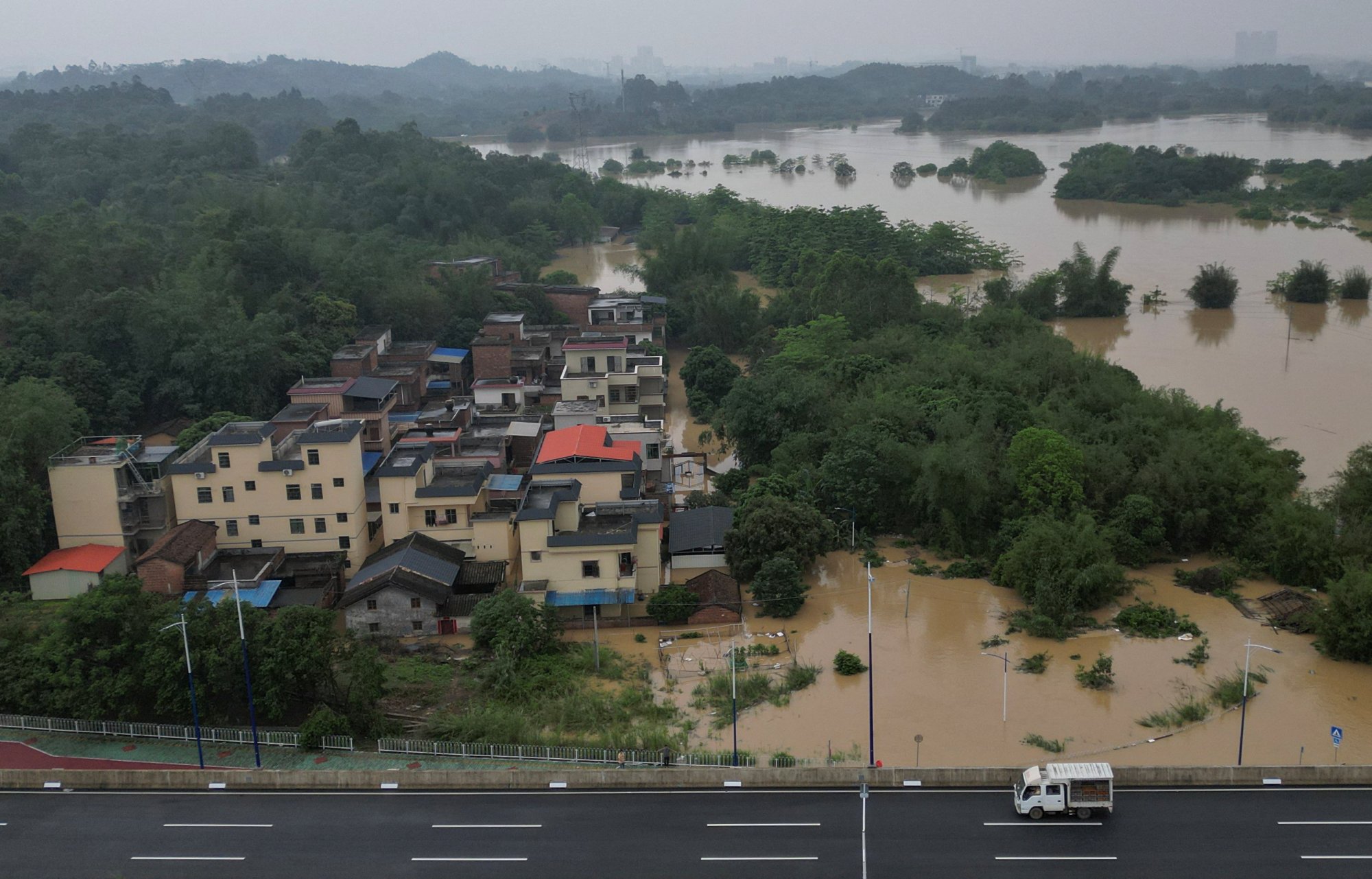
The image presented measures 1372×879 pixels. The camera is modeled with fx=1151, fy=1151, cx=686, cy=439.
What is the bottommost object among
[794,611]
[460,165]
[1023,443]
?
[794,611]

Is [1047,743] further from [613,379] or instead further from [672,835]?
[613,379]

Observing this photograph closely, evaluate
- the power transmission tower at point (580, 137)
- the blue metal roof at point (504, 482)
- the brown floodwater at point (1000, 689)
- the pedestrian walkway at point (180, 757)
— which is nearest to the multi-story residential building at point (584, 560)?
the brown floodwater at point (1000, 689)

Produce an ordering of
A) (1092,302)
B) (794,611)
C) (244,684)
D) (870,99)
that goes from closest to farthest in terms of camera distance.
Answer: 1. (244,684)
2. (794,611)
3. (1092,302)
4. (870,99)

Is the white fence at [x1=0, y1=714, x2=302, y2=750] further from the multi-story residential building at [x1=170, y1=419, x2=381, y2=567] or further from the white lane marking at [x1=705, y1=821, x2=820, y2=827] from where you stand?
the multi-story residential building at [x1=170, y1=419, x2=381, y2=567]

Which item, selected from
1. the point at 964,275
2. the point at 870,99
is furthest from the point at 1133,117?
the point at 964,275

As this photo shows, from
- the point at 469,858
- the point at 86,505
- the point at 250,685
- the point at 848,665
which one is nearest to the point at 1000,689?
the point at 848,665

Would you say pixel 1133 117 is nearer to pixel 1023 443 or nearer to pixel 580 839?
pixel 1023 443

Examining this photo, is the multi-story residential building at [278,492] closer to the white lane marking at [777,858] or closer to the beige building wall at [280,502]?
the beige building wall at [280,502]
